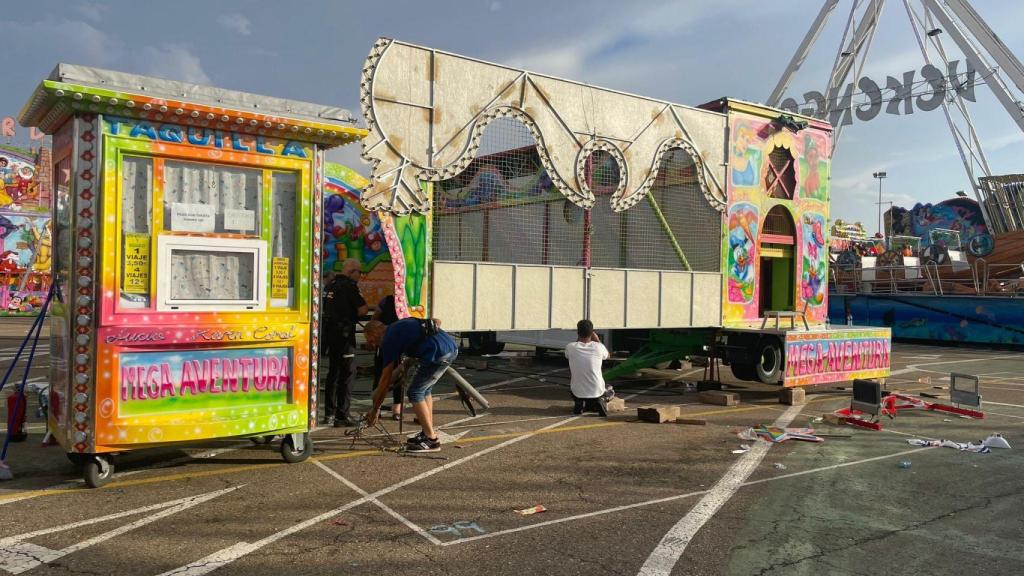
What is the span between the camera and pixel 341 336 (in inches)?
319

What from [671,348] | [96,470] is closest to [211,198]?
[96,470]

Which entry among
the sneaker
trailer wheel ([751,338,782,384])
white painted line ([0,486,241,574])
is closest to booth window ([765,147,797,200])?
trailer wheel ([751,338,782,384])

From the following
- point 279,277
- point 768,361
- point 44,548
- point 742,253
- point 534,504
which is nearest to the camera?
point 44,548

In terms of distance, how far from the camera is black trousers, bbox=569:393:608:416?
31.1ft

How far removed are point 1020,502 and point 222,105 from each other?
24.0ft

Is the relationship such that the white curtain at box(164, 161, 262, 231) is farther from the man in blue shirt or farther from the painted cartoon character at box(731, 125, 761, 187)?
the painted cartoon character at box(731, 125, 761, 187)

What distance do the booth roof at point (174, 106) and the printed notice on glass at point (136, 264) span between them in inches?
38.9

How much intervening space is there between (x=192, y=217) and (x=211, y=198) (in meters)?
0.24

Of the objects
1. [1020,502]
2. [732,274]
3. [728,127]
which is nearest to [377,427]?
[1020,502]

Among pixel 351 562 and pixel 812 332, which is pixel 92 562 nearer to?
pixel 351 562

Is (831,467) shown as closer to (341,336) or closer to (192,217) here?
(341,336)

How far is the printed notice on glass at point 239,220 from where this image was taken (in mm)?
6102

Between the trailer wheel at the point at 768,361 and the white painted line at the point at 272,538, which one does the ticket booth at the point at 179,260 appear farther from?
the trailer wheel at the point at 768,361

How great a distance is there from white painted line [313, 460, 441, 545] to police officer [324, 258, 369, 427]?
1.71 meters
